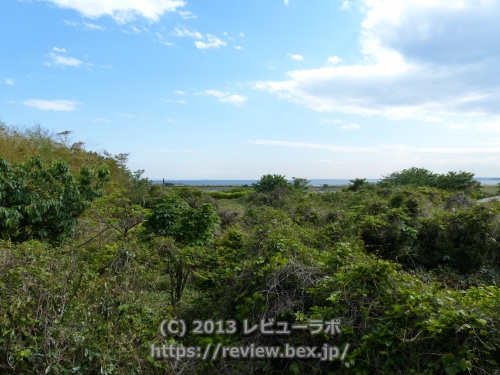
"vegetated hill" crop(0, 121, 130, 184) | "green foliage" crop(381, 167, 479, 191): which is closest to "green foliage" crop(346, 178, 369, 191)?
"green foliage" crop(381, 167, 479, 191)

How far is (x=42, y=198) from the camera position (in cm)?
568

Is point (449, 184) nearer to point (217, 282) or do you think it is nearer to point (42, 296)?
point (217, 282)

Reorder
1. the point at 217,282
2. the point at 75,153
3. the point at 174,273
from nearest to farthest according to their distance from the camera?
the point at 217,282
the point at 174,273
the point at 75,153

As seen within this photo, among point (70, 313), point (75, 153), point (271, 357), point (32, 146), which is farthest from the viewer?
point (75, 153)

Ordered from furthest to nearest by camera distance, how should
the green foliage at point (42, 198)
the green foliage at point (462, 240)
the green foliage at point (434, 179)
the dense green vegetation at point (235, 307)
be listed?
the green foliage at point (434, 179), the green foliage at point (462, 240), the green foliage at point (42, 198), the dense green vegetation at point (235, 307)

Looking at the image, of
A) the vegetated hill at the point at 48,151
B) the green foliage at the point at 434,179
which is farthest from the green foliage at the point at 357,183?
the vegetated hill at the point at 48,151

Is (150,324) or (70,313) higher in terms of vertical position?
(70,313)

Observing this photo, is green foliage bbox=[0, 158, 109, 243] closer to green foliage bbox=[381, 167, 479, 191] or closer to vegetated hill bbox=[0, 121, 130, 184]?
vegetated hill bbox=[0, 121, 130, 184]

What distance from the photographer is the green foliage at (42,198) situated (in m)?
5.38

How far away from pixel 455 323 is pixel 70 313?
2565mm

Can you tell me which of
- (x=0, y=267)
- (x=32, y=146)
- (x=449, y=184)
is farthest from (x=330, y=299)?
(x=449, y=184)

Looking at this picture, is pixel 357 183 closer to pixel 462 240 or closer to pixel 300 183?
pixel 300 183

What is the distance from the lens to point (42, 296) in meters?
2.58

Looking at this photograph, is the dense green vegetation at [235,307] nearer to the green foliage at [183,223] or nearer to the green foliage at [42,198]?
the green foliage at [42,198]
